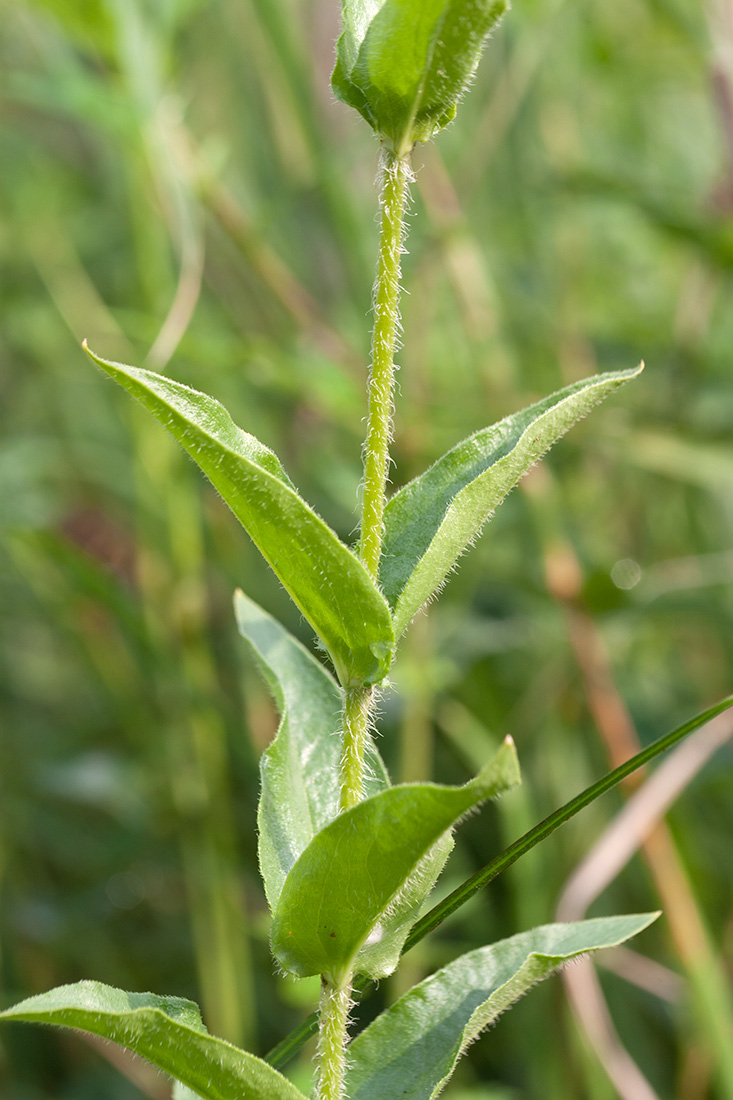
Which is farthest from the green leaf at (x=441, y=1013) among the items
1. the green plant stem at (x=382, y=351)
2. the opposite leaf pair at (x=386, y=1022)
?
the green plant stem at (x=382, y=351)

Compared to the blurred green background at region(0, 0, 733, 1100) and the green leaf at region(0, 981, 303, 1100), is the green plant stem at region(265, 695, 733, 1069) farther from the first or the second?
the blurred green background at region(0, 0, 733, 1100)

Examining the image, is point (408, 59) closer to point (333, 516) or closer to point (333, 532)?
point (333, 532)

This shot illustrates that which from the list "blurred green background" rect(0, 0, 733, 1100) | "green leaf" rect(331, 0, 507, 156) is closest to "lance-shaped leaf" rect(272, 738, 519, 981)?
"green leaf" rect(331, 0, 507, 156)

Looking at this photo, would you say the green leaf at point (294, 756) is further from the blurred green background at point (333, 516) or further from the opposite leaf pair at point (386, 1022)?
the blurred green background at point (333, 516)

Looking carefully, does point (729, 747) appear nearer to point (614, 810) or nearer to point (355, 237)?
point (614, 810)

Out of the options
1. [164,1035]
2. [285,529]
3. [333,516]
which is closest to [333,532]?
[285,529]
